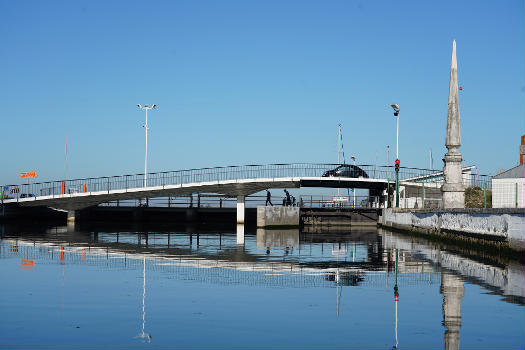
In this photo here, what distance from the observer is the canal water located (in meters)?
8.95

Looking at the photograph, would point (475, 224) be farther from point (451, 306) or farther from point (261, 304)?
point (261, 304)

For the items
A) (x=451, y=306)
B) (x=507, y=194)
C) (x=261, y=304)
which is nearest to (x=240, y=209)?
(x=507, y=194)

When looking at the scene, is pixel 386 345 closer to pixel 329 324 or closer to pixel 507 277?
pixel 329 324

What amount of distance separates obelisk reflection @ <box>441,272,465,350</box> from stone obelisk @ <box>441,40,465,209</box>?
16024 mm

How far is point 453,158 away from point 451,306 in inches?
860

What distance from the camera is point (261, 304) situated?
12141 millimetres

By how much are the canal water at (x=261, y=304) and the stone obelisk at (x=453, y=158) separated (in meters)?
11.2

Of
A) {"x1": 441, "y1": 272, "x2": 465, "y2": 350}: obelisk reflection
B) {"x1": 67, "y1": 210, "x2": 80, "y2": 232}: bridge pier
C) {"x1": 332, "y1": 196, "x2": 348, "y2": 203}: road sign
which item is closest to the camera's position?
{"x1": 441, "y1": 272, "x2": 465, "y2": 350}: obelisk reflection

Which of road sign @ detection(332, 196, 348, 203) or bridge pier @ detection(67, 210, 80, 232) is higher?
road sign @ detection(332, 196, 348, 203)

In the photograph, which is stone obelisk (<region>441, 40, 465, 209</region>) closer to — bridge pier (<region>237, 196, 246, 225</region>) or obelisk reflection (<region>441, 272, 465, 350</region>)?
obelisk reflection (<region>441, 272, 465, 350</region>)

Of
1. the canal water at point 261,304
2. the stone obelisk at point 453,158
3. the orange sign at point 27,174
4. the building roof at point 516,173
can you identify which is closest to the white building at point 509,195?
the canal water at point 261,304

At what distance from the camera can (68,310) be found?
36.9ft

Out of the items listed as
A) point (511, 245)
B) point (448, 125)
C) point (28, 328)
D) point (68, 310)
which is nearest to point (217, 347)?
point (28, 328)

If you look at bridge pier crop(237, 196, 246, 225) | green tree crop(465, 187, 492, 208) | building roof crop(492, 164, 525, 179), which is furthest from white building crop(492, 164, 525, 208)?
bridge pier crop(237, 196, 246, 225)
